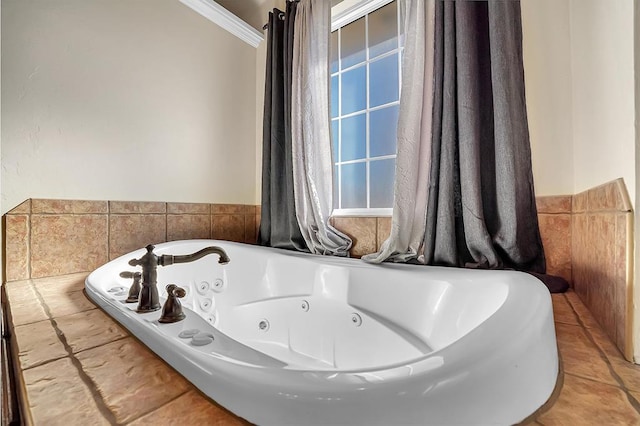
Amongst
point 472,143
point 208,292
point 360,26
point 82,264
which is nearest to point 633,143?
point 472,143

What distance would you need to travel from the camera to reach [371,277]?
3.32 ft

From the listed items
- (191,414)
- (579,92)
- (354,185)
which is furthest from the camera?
(354,185)

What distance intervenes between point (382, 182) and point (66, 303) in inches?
54.3

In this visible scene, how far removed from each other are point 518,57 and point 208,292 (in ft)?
5.10

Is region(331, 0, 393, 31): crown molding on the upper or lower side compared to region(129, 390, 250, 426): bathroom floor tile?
upper

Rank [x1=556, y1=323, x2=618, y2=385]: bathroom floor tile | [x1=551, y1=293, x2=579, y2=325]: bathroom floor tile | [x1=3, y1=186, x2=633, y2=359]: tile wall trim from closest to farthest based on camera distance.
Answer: [x1=556, y1=323, x2=618, y2=385]: bathroom floor tile, [x1=3, y1=186, x2=633, y2=359]: tile wall trim, [x1=551, y1=293, x2=579, y2=325]: bathroom floor tile

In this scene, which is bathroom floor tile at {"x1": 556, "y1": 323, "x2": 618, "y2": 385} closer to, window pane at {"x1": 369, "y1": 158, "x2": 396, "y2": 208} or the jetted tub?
the jetted tub

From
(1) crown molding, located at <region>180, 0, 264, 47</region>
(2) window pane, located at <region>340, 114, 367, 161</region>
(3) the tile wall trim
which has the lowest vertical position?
(3) the tile wall trim

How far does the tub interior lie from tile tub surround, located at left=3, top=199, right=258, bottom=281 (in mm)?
309

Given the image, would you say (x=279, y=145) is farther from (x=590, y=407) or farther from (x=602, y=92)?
(x=590, y=407)

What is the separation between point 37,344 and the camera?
512 mm

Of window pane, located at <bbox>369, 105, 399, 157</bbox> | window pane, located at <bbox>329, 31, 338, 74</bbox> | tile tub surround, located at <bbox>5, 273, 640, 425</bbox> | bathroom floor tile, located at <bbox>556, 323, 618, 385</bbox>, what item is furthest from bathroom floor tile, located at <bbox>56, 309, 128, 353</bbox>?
window pane, located at <bbox>329, 31, 338, 74</bbox>

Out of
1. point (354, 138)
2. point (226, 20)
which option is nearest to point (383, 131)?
point (354, 138)

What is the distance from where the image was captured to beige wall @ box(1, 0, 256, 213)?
1143mm
